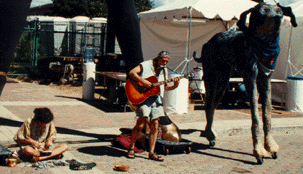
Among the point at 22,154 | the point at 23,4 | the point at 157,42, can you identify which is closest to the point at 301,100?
the point at 157,42

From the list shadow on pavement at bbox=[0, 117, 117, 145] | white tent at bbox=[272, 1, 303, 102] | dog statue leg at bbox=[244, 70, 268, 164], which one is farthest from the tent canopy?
shadow on pavement at bbox=[0, 117, 117, 145]

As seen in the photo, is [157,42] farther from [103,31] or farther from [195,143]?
[195,143]

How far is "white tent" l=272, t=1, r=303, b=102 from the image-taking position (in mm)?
12703

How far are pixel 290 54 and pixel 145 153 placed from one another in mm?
8889

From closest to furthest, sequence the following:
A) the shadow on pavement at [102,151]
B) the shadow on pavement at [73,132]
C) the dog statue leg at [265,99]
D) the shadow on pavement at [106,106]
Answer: the shadow on pavement at [102,151] → the dog statue leg at [265,99] → the shadow on pavement at [73,132] → the shadow on pavement at [106,106]

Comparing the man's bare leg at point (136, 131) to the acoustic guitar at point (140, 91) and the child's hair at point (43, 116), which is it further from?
the child's hair at point (43, 116)

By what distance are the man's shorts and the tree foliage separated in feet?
126

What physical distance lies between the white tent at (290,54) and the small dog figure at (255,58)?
6.64 metres

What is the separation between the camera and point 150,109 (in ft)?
18.5

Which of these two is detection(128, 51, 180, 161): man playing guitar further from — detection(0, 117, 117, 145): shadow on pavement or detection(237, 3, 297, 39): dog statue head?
detection(237, 3, 297, 39): dog statue head

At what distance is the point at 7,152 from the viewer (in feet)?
14.8

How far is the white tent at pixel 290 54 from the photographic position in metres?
12.7

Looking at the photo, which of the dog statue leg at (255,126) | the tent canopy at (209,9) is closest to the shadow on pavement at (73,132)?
the dog statue leg at (255,126)

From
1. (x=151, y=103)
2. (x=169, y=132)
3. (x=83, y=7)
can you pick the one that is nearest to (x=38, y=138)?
(x=151, y=103)
